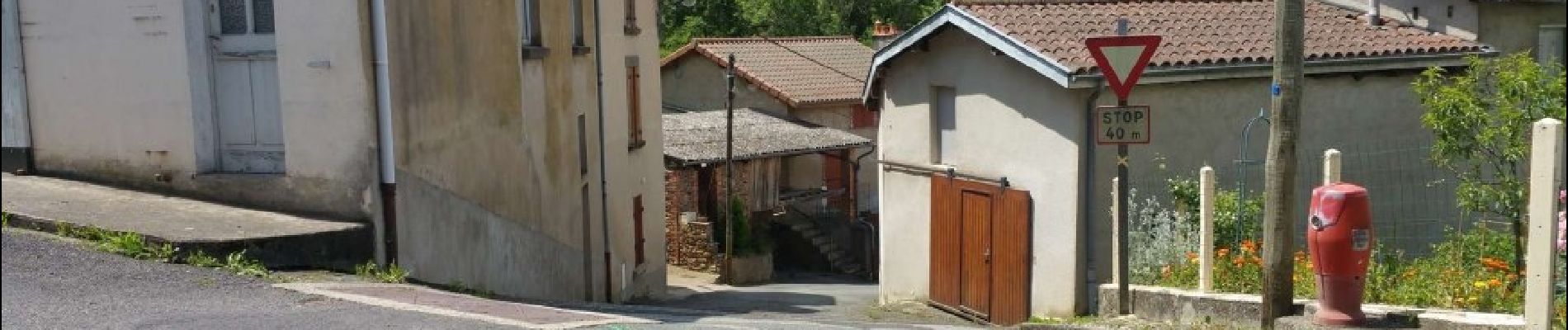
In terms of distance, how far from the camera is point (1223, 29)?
1494cm

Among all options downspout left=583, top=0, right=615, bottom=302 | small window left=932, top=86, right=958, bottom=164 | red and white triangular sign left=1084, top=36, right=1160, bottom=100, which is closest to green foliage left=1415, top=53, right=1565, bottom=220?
red and white triangular sign left=1084, top=36, right=1160, bottom=100

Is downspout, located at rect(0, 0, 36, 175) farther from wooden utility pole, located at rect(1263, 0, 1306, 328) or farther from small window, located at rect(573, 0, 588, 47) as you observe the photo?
wooden utility pole, located at rect(1263, 0, 1306, 328)

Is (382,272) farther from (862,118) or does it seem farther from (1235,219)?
(862,118)

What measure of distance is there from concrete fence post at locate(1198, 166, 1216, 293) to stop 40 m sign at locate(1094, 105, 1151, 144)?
73 cm

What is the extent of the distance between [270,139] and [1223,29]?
9.03 meters

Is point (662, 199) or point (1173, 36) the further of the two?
point (662, 199)

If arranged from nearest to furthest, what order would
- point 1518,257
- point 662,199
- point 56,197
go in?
point 1518,257, point 56,197, point 662,199

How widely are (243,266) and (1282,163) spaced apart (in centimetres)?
671

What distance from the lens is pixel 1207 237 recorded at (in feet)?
35.6

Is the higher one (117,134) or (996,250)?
(117,134)

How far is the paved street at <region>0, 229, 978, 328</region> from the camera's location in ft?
26.9

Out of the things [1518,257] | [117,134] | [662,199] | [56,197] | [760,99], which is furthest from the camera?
[760,99]

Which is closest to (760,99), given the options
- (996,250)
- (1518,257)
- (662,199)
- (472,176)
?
(662,199)

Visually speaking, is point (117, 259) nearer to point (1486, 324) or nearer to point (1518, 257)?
point (1486, 324)
